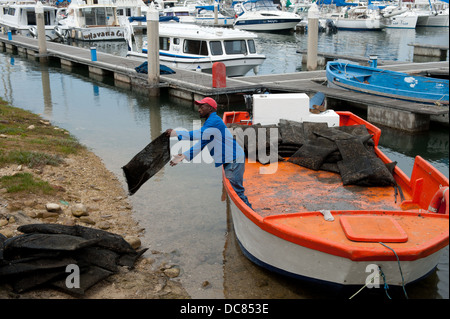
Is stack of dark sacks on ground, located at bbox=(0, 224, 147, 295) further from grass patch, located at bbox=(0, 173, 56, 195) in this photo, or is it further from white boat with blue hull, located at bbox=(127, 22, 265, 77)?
white boat with blue hull, located at bbox=(127, 22, 265, 77)

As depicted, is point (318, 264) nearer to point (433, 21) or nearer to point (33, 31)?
point (33, 31)

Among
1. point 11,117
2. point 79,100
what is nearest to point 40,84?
point 79,100

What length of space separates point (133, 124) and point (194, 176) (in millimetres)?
6049

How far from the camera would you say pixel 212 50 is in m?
22.3

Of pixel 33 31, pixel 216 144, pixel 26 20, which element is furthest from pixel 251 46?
pixel 26 20

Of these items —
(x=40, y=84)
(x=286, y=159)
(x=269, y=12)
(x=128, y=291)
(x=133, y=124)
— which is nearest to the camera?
(x=128, y=291)

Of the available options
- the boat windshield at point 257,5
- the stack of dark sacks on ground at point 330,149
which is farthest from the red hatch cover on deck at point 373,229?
the boat windshield at point 257,5

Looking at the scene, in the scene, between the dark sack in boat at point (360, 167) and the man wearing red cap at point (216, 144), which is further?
the dark sack in boat at point (360, 167)

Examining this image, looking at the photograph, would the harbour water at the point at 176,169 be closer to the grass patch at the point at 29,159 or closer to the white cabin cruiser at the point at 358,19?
the grass patch at the point at 29,159

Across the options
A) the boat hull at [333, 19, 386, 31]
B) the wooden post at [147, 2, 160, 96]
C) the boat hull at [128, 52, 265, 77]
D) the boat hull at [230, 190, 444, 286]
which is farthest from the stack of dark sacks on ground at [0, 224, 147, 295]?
the boat hull at [333, 19, 386, 31]

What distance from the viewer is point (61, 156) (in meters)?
11.4

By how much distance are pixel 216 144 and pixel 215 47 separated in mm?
16261

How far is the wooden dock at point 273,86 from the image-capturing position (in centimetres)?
1491

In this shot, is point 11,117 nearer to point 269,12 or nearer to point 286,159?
point 286,159
